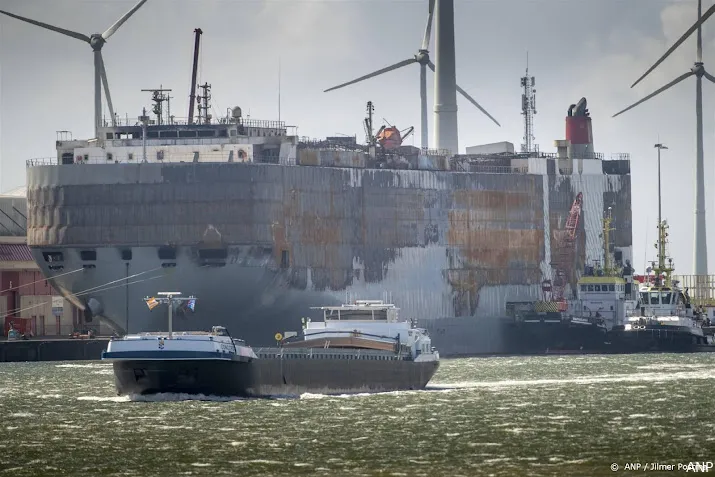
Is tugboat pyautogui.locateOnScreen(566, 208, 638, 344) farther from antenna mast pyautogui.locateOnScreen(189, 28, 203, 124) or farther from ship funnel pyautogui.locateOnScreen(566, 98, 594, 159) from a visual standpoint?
antenna mast pyautogui.locateOnScreen(189, 28, 203, 124)

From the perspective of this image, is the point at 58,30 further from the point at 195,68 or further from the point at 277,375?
the point at 277,375

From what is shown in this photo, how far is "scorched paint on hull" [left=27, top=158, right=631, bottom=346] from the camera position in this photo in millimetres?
149000

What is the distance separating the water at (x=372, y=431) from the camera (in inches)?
2642

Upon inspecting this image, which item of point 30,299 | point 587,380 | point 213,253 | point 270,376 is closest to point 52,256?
point 213,253

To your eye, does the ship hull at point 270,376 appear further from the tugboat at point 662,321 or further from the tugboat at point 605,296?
the tugboat at point 605,296

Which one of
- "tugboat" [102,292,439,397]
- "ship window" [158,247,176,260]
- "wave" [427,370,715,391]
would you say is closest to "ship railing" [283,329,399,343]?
"tugboat" [102,292,439,397]

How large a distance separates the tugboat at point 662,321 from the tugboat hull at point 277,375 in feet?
197

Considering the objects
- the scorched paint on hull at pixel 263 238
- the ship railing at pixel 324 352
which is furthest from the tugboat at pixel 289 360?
the scorched paint on hull at pixel 263 238

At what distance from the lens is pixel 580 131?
197 m

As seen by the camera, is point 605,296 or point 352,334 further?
point 605,296

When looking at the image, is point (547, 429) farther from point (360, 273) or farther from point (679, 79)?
point (679, 79)

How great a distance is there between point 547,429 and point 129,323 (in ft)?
257

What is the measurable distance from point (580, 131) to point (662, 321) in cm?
3655

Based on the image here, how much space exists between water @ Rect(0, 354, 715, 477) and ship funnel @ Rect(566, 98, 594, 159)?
8478cm
